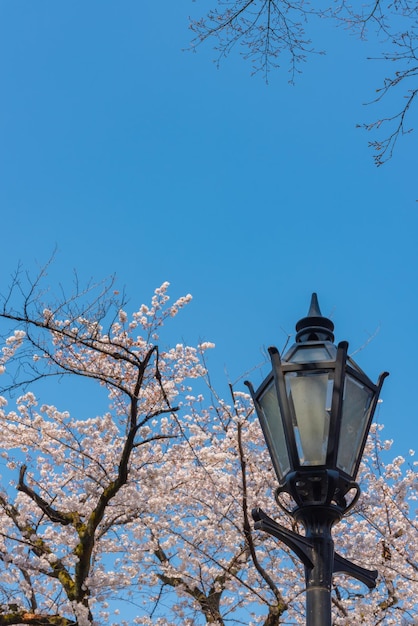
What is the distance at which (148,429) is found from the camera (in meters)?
9.53

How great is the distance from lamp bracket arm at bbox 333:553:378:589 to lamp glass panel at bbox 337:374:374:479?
45cm

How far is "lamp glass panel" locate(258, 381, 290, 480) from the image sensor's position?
2631 millimetres

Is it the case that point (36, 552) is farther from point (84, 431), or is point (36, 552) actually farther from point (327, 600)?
point (327, 600)

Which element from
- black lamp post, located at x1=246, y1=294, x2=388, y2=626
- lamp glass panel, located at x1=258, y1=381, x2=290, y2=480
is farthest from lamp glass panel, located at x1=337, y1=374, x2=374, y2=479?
lamp glass panel, located at x1=258, y1=381, x2=290, y2=480

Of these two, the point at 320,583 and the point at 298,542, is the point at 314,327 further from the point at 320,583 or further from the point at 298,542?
the point at 320,583

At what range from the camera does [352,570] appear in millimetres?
2799

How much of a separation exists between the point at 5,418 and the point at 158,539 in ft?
11.6

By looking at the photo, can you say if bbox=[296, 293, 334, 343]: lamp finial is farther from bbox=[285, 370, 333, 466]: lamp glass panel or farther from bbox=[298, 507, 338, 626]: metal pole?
bbox=[298, 507, 338, 626]: metal pole

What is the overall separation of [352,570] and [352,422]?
707 mm

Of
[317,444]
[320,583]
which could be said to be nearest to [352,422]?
[317,444]

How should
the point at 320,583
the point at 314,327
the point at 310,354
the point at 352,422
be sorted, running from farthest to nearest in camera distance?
1. the point at 314,327
2. the point at 310,354
3. the point at 352,422
4. the point at 320,583

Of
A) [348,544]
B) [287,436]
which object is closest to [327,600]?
[287,436]

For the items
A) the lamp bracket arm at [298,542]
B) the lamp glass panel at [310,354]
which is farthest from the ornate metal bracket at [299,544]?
the lamp glass panel at [310,354]

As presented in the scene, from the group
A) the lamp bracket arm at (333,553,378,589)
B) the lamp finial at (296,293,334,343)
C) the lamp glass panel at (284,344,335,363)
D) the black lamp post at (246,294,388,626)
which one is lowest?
the lamp bracket arm at (333,553,378,589)
